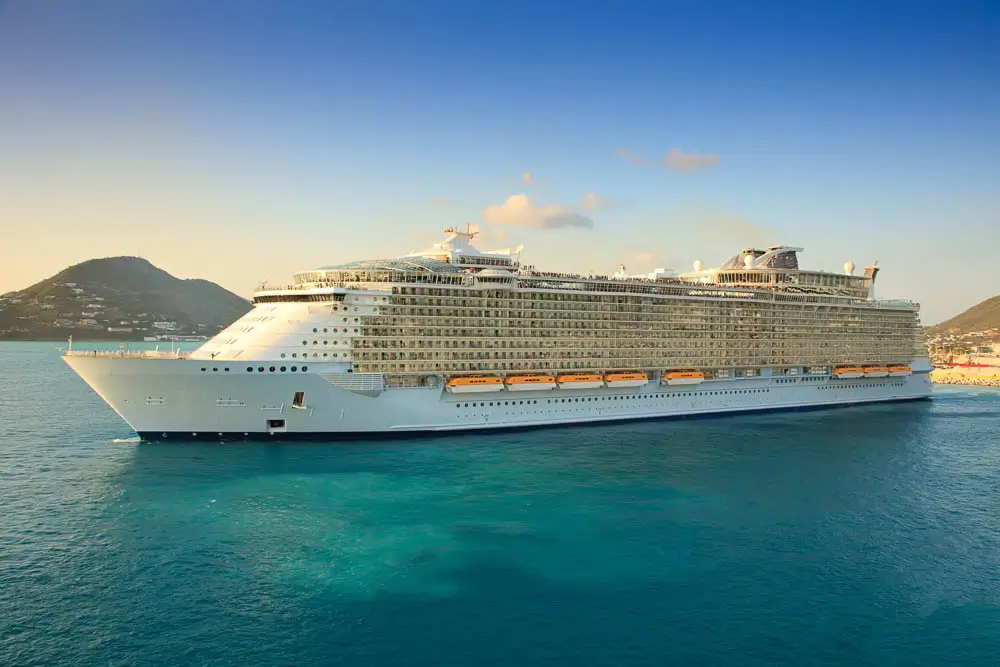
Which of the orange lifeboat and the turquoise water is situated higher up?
the orange lifeboat

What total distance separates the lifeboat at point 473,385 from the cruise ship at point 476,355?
0.34ft

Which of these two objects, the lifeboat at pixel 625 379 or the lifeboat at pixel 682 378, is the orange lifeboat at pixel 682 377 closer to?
the lifeboat at pixel 682 378

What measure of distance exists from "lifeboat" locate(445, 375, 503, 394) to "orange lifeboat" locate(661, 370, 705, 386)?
13.8 meters

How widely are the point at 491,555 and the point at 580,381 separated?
2241 centimetres

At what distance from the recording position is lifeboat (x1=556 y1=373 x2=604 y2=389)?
140ft

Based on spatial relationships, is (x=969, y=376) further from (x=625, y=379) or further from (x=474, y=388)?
(x=474, y=388)

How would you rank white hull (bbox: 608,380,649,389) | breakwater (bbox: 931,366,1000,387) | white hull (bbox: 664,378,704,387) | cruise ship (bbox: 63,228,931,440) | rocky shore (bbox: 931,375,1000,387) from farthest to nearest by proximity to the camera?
breakwater (bbox: 931,366,1000,387), rocky shore (bbox: 931,375,1000,387), white hull (bbox: 664,378,704,387), white hull (bbox: 608,380,649,389), cruise ship (bbox: 63,228,931,440)

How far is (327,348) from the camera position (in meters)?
36.6

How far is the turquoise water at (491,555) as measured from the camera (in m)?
16.5

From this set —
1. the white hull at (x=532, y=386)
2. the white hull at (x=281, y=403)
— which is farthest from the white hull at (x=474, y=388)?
the white hull at (x=532, y=386)

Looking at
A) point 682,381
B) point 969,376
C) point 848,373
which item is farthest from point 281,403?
point 969,376

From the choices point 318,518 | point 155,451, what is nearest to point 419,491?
point 318,518

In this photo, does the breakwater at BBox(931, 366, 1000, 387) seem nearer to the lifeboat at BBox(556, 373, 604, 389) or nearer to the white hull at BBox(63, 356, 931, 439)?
the lifeboat at BBox(556, 373, 604, 389)

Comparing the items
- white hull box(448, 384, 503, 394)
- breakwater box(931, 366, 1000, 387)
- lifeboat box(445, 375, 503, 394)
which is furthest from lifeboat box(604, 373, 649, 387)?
breakwater box(931, 366, 1000, 387)
